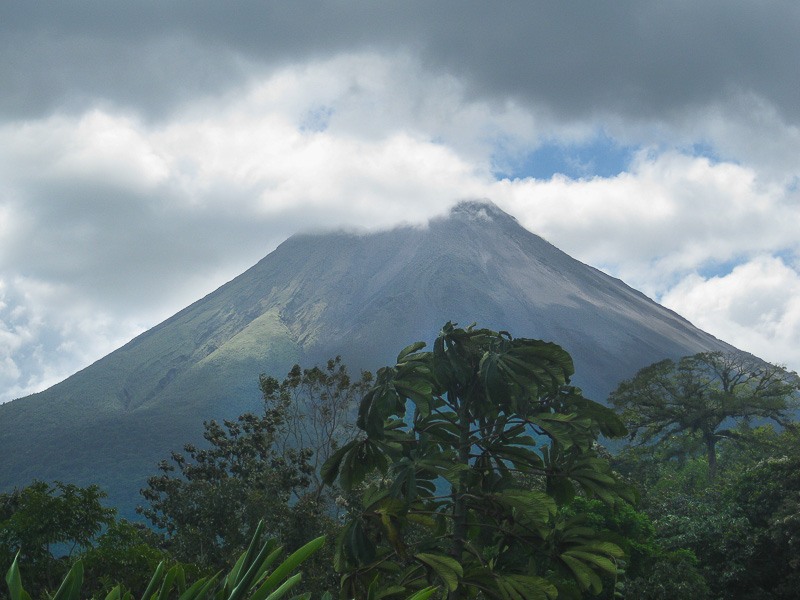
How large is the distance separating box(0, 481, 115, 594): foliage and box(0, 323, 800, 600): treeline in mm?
33

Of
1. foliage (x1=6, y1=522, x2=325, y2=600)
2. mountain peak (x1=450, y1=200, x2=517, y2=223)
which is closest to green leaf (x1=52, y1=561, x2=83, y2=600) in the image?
foliage (x1=6, y1=522, x2=325, y2=600)

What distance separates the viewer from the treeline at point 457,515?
8383mm

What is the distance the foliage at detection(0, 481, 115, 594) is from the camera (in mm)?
13523

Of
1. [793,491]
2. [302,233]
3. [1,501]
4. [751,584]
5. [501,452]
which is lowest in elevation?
[751,584]

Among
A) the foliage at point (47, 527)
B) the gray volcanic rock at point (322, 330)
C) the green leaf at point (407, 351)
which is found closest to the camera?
the green leaf at point (407, 351)

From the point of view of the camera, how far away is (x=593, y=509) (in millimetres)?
19156

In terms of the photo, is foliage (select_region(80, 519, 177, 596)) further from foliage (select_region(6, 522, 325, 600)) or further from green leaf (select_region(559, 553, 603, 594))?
foliage (select_region(6, 522, 325, 600))

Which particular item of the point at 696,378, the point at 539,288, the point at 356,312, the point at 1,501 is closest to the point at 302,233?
the point at 356,312

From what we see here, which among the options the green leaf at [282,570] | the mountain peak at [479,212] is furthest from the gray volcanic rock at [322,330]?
the green leaf at [282,570]

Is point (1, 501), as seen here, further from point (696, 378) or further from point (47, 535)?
point (696, 378)

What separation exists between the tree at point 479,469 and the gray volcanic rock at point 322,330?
9124 centimetres

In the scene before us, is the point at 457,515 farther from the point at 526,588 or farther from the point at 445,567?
the point at 526,588

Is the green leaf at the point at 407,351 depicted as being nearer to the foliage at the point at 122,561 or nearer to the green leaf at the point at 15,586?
the foliage at the point at 122,561

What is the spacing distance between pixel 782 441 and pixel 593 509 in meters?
24.1
